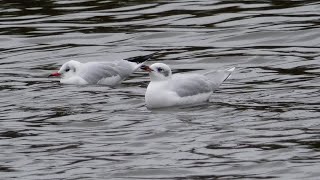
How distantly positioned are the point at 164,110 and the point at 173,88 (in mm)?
384

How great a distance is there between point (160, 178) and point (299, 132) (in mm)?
2263

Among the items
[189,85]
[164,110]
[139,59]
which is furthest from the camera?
[139,59]

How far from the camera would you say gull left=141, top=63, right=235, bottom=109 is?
14938 mm

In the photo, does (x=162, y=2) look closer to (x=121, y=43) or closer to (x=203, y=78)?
(x=121, y=43)

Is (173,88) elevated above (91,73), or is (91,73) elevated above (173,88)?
(173,88)

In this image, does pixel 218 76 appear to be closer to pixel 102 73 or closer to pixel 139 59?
pixel 102 73

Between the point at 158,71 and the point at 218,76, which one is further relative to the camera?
the point at 218,76

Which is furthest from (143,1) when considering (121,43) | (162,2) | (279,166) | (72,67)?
(279,166)

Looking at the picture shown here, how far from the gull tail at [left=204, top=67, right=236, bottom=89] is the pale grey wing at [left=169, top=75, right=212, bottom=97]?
0.61 ft

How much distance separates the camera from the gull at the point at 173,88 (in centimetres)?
1494

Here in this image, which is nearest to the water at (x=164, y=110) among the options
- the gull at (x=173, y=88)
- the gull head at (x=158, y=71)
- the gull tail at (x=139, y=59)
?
the gull at (x=173, y=88)

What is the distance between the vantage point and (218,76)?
624 inches

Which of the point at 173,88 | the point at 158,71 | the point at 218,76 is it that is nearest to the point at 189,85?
the point at 173,88

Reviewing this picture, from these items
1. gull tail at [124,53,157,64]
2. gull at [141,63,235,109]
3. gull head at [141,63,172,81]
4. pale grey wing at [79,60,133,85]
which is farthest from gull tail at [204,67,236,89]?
gull tail at [124,53,157,64]
